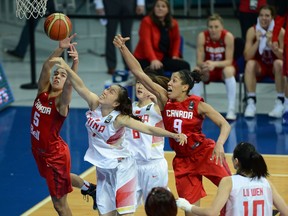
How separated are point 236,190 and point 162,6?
6791 mm

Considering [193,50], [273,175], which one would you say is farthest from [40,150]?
[193,50]

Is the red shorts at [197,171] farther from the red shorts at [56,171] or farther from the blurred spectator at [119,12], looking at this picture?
the blurred spectator at [119,12]

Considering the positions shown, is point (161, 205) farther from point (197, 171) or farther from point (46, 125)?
point (46, 125)

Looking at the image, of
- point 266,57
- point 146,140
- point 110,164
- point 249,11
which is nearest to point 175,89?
point 146,140

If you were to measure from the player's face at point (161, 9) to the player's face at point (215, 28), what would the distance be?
0.73 m

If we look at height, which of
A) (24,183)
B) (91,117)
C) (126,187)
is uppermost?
(91,117)

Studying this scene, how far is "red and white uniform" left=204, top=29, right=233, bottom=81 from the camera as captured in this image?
12648mm

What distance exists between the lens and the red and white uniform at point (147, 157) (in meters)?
8.02

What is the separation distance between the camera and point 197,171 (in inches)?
300

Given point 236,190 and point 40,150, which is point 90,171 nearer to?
point 40,150

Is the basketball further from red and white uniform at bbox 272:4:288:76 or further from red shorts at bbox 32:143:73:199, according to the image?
red and white uniform at bbox 272:4:288:76

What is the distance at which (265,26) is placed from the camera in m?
12.6

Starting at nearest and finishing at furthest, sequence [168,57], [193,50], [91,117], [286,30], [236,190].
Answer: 1. [236,190]
2. [91,117]
3. [286,30]
4. [168,57]
5. [193,50]

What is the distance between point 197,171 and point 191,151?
190 millimetres
